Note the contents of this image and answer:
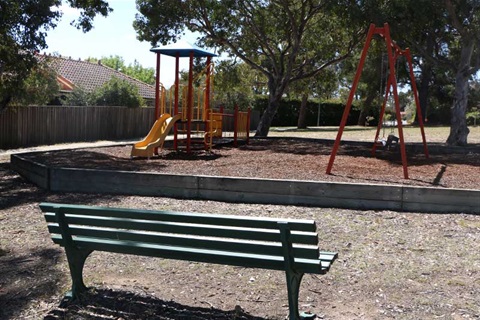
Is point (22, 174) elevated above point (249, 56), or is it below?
below

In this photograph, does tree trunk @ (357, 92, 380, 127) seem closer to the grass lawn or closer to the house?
the grass lawn

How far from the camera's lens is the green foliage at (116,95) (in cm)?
3038

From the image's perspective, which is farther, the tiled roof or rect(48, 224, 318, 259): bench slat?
the tiled roof

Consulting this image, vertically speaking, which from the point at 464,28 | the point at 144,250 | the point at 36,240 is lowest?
the point at 36,240

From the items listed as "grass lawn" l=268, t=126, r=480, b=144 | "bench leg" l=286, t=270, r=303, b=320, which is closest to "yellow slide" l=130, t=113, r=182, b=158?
"grass lawn" l=268, t=126, r=480, b=144

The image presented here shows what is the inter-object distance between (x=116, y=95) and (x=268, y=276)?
2648cm

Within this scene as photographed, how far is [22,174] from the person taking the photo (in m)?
11.9

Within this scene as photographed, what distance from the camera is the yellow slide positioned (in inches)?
545

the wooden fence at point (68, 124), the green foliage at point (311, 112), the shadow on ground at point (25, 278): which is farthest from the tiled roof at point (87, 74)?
the shadow on ground at point (25, 278)

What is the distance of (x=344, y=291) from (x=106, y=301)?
2066mm

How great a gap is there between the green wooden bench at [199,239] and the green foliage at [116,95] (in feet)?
86.5

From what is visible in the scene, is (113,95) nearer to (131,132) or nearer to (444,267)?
(131,132)

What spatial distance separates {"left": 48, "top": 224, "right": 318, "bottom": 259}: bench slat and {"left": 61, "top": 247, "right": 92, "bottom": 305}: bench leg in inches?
6.9

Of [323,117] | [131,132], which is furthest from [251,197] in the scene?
[323,117]
